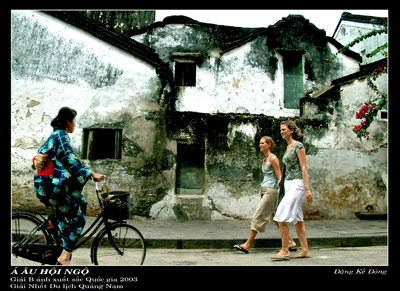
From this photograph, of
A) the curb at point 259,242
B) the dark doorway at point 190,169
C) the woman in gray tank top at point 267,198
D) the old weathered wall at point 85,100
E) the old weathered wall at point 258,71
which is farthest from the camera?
the old weathered wall at point 258,71

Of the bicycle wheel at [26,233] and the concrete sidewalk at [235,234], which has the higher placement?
the bicycle wheel at [26,233]

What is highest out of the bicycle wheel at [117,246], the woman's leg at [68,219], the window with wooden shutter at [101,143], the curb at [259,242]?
the window with wooden shutter at [101,143]

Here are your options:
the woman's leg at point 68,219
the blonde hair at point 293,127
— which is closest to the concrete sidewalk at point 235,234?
the blonde hair at point 293,127

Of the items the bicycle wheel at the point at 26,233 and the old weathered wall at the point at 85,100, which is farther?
the old weathered wall at the point at 85,100

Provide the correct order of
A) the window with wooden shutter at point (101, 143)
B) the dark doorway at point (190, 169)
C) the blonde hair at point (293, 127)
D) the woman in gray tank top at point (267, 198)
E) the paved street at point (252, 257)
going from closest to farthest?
1. the paved street at point (252, 257)
2. the blonde hair at point (293, 127)
3. the woman in gray tank top at point (267, 198)
4. the window with wooden shutter at point (101, 143)
5. the dark doorway at point (190, 169)

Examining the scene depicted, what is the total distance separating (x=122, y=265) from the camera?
3.82m

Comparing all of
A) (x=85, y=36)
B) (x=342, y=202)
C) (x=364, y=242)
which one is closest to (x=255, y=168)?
(x=342, y=202)

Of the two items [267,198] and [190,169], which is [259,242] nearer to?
[267,198]

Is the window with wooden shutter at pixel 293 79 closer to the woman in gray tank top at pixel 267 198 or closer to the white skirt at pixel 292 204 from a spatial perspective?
the woman in gray tank top at pixel 267 198

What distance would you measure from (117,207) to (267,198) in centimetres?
232

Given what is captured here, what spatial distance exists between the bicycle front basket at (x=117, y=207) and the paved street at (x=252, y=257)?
100cm

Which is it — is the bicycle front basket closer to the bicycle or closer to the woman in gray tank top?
the bicycle

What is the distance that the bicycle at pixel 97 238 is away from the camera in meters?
3.58
